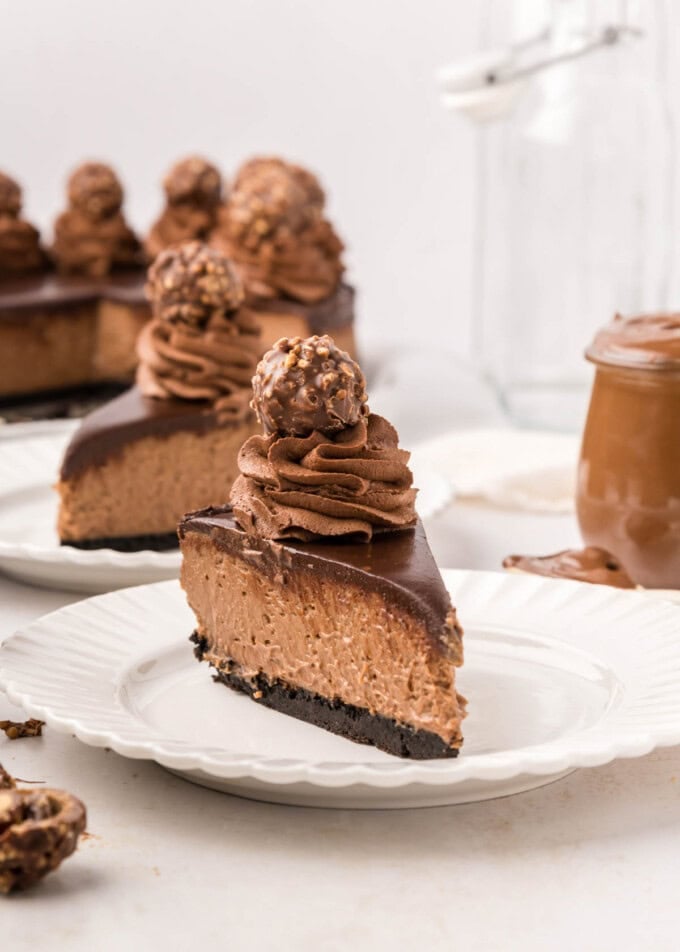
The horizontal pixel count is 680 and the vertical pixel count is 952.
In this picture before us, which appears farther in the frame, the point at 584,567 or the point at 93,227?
the point at 93,227

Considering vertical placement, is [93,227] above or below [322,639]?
above

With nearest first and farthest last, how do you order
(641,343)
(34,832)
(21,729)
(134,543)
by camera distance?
(34,832) < (21,729) < (641,343) < (134,543)

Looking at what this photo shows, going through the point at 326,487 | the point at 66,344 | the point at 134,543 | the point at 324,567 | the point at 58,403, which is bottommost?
the point at 58,403

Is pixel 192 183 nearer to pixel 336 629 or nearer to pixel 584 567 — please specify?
pixel 584 567

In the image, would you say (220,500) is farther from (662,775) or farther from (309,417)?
(662,775)

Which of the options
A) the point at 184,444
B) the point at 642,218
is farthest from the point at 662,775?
the point at 642,218

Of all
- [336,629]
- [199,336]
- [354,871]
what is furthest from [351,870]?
[199,336]

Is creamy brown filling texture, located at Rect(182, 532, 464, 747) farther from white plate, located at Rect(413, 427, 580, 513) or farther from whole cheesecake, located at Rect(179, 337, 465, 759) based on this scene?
white plate, located at Rect(413, 427, 580, 513)
